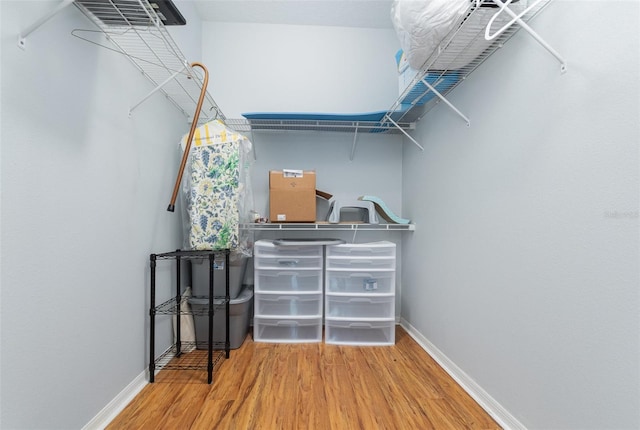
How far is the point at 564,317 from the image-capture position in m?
0.92

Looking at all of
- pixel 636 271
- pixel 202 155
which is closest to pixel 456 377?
pixel 636 271

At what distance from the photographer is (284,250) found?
6.63 feet

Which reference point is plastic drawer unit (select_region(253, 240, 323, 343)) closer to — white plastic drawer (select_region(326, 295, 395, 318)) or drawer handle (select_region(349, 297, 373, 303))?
white plastic drawer (select_region(326, 295, 395, 318))

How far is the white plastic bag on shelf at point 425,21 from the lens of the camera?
103 centimetres

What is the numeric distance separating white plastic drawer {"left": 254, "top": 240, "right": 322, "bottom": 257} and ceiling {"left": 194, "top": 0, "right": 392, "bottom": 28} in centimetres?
184

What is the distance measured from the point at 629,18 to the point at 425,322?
69.3 inches

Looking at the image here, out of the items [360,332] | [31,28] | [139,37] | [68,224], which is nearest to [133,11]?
[139,37]

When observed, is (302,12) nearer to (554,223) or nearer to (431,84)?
(431,84)

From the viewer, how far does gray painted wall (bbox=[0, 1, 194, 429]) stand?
82 cm

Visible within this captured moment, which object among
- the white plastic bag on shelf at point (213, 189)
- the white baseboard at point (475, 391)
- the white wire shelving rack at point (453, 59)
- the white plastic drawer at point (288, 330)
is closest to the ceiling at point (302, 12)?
the white wire shelving rack at point (453, 59)

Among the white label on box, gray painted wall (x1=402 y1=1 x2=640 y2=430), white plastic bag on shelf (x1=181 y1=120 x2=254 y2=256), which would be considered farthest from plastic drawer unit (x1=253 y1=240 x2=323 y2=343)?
gray painted wall (x1=402 y1=1 x2=640 y2=430)

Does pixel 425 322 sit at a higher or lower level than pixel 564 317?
lower

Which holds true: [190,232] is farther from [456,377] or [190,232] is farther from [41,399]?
[456,377]

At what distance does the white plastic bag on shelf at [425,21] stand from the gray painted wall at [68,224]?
50.3 inches
